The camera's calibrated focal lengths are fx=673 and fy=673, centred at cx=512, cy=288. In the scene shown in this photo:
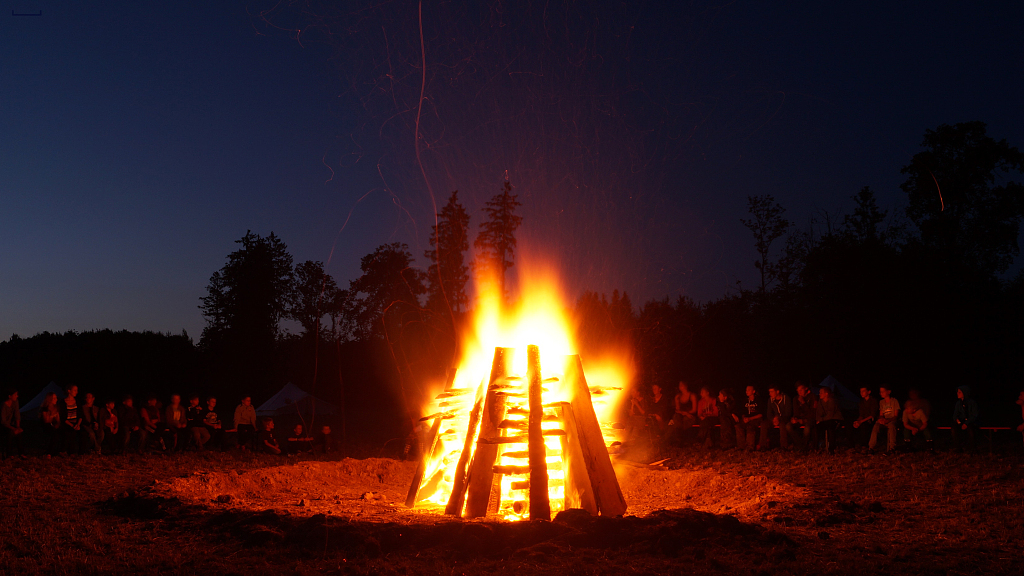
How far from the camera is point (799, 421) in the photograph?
40.5 ft

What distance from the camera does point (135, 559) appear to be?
524 centimetres

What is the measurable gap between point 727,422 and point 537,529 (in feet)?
26.9

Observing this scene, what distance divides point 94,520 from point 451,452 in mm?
3984

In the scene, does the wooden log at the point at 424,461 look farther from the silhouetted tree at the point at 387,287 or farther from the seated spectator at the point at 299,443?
the silhouetted tree at the point at 387,287

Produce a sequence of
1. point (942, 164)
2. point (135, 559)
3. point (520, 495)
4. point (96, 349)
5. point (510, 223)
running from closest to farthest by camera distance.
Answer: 1. point (135, 559)
2. point (520, 495)
3. point (510, 223)
4. point (942, 164)
5. point (96, 349)

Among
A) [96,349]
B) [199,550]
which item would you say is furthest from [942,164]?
[96,349]

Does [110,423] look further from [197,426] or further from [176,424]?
[197,426]

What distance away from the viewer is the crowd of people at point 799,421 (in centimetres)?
1156

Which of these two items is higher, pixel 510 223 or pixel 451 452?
pixel 510 223

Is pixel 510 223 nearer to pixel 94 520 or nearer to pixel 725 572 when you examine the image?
pixel 94 520

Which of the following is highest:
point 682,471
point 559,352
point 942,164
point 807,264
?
point 942,164

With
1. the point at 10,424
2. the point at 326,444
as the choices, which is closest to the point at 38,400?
the point at 10,424

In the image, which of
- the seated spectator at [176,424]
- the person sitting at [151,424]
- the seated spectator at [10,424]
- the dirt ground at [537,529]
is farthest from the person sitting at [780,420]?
the seated spectator at [10,424]

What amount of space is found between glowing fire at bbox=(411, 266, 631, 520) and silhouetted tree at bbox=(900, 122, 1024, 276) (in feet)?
82.9
